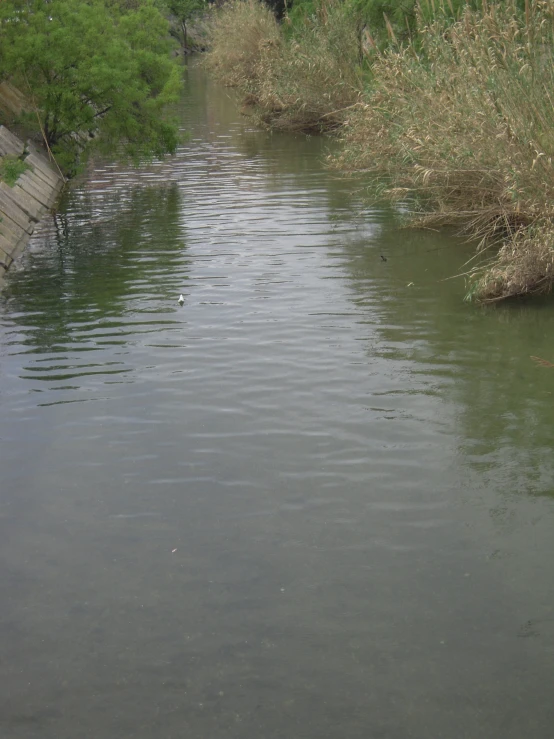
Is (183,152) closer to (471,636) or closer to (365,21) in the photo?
(365,21)

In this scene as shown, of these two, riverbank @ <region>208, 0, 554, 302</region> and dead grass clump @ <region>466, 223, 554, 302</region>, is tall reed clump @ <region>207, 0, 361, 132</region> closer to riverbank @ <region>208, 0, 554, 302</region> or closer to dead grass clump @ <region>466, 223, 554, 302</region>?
riverbank @ <region>208, 0, 554, 302</region>

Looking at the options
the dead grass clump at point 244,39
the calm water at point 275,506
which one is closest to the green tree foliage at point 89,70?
the calm water at point 275,506

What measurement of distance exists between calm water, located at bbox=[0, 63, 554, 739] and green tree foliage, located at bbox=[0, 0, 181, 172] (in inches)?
277

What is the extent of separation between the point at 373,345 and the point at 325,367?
0.70m

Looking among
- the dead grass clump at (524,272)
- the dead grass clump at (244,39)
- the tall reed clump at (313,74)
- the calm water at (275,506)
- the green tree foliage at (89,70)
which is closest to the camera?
the calm water at (275,506)

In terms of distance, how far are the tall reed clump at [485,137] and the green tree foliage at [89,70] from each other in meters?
5.99

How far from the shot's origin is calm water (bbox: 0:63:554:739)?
440 centimetres

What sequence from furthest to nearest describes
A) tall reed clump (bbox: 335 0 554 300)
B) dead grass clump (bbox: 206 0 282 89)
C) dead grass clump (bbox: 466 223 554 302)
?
1. dead grass clump (bbox: 206 0 282 89)
2. tall reed clump (bbox: 335 0 554 300)
3. dead grass clump (bbox: 466 223 554 302)

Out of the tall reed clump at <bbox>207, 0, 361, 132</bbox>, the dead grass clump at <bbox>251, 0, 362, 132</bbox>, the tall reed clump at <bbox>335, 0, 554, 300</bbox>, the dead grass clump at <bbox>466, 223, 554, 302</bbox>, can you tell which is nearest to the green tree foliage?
the tall reed clump at <bbox>207, 0, 361, 132</bbox>

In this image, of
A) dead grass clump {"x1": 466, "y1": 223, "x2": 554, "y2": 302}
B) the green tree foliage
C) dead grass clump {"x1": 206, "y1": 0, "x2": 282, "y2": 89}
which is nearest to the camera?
dead grass clump {"x1": 466, "y1": 223, "x2": 554, "y2": 302}

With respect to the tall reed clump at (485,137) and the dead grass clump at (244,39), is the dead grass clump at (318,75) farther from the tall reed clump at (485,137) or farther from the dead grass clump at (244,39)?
the tall reed clump at (485,137)

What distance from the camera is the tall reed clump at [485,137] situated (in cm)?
985

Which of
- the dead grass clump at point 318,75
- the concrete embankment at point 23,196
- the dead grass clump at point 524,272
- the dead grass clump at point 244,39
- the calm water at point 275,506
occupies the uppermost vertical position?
the dead grass clump at point 244,39

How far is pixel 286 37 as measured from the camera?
30.2m
